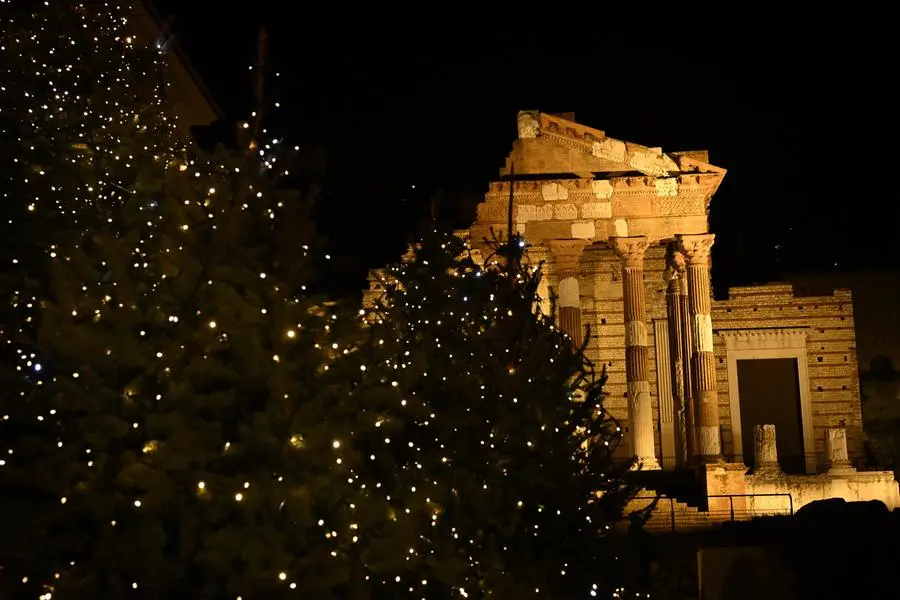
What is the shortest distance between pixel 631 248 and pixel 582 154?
2.70 metres

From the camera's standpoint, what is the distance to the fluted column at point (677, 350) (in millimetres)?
26609

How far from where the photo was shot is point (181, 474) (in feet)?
16.2

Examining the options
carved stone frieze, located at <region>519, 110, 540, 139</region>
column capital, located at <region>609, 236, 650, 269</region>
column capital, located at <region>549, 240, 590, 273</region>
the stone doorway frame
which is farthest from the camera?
the stone doorway frame

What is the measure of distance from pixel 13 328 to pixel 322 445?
7.03ft

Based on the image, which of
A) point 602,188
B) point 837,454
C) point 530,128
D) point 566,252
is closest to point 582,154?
point 602,188

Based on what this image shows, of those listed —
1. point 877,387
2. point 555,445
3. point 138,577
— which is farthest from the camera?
point 877,387

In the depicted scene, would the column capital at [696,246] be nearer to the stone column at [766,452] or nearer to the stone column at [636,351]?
the stone column at [636,351]

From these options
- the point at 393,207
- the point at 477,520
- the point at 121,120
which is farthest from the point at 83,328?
the point at 393,207

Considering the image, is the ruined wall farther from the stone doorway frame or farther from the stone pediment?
the stone pediment

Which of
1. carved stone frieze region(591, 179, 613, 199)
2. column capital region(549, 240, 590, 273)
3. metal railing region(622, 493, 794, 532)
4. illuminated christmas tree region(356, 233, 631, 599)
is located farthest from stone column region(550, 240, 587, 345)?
illuminated christmas tree region(356, 233, 631, 599)

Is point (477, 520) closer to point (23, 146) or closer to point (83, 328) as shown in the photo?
point (83, 328)

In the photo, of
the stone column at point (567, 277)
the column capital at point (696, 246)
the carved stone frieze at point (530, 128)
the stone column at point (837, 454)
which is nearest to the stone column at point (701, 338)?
the column capital at point (696, 246)

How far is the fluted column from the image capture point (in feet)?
87.3

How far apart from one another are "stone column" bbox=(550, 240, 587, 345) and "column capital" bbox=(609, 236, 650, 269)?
0.87 m
